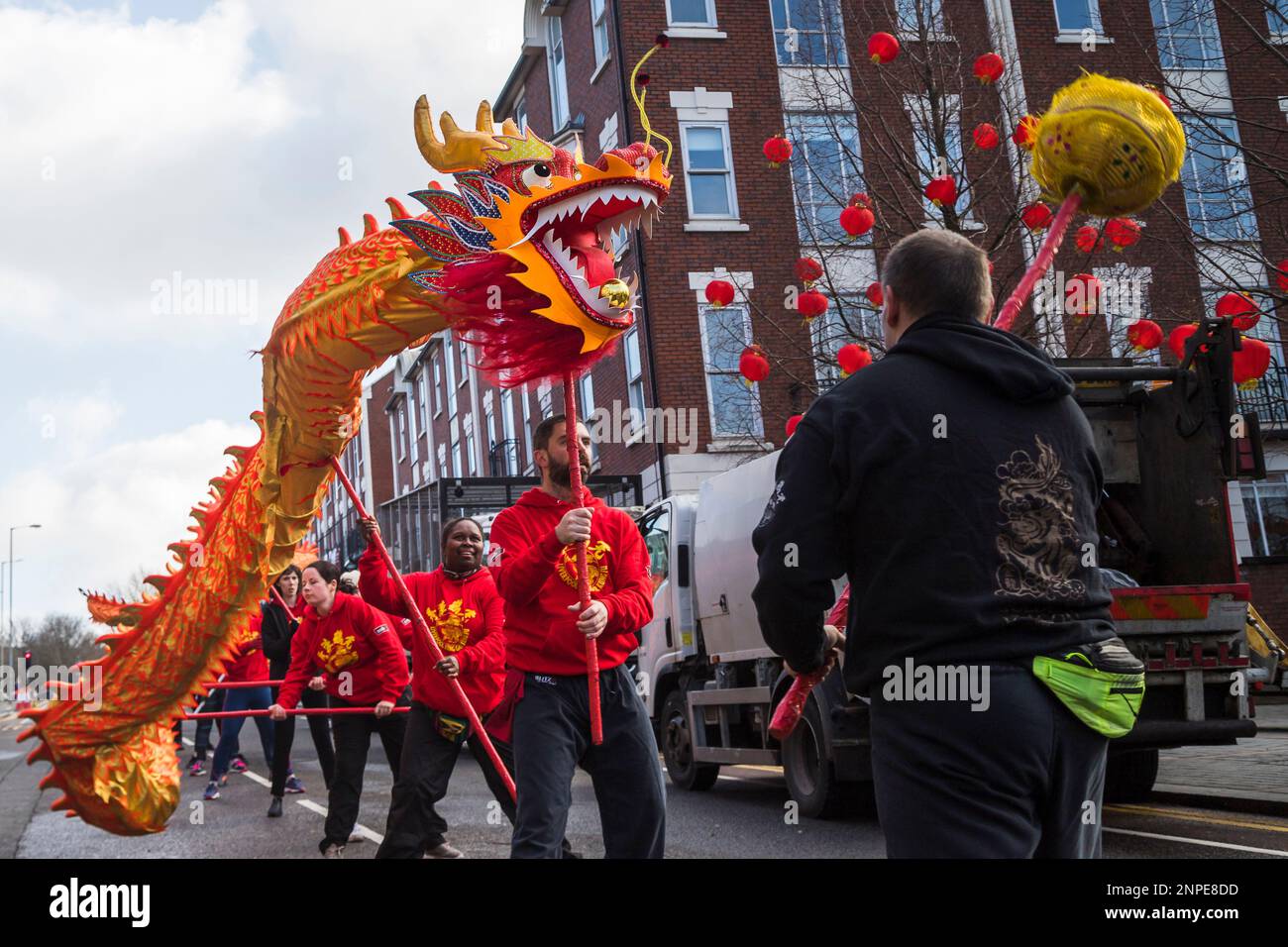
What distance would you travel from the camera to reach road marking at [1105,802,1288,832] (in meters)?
7.65

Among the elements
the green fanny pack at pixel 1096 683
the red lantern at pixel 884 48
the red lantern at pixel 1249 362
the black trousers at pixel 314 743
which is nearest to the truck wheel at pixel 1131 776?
the red lantern at pixel 1249 362

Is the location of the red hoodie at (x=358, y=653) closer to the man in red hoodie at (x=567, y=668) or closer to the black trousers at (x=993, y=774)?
the man in red hoodie at (x=567, y=668)

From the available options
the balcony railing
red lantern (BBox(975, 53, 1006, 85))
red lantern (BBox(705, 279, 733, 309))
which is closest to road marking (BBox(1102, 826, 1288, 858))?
red lantern (BBox(705, 279, 733, 309))

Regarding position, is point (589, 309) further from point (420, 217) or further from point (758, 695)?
point (758, 695)

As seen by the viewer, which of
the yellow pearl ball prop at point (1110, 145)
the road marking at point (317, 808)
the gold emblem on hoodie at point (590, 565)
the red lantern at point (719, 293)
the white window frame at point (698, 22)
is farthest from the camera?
the white window frame at point (698, 22)

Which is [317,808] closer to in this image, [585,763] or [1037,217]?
[585,763]

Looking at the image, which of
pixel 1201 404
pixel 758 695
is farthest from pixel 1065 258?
pixel 758 695

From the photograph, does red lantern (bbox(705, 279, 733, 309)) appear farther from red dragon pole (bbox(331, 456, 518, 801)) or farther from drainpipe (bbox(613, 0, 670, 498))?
drainpipe (bbox(613, 0, 670, 498))

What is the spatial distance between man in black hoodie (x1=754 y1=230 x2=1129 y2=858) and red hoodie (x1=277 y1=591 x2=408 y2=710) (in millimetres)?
6044

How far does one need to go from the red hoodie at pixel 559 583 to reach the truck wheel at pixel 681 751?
22.2ft

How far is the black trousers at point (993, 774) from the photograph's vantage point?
2559mm

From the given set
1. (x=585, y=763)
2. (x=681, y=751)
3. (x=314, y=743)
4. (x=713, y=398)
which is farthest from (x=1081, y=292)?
(x=713, y=398)

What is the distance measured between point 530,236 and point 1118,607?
4.95 m

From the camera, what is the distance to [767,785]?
12.4 meters
